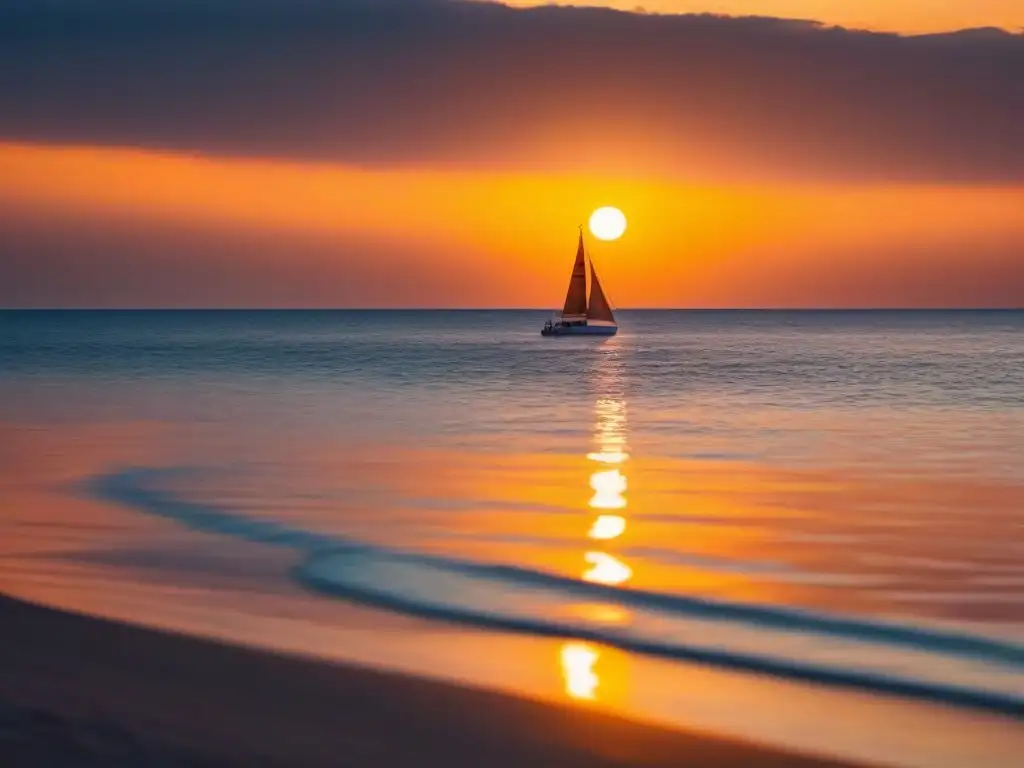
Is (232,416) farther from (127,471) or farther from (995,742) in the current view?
(995,742)

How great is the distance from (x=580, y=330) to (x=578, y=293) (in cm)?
656

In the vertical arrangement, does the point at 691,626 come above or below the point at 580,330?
above

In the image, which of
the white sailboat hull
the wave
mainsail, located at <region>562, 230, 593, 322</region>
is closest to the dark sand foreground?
the wave

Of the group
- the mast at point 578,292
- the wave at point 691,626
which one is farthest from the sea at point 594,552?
the mast at point 578,292

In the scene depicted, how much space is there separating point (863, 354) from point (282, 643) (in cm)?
8711

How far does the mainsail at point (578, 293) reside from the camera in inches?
3929

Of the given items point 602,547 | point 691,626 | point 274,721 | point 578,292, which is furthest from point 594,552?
point 578,292

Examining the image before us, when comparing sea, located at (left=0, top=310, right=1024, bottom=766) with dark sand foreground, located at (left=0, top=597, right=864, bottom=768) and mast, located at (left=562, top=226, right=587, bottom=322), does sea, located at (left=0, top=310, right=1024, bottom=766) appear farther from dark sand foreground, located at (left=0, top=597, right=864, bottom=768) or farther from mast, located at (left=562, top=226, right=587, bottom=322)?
mast, located at (left=562, top=226, right=587, bottom=322)

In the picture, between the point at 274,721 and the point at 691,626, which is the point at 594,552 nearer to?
the point at 691,626

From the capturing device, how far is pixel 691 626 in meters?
11.4

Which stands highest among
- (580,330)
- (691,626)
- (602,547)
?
(691,626)

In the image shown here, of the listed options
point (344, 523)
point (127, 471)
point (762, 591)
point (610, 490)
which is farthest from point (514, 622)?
point (127, 471)

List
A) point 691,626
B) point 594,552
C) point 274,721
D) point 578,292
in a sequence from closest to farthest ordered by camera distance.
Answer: point 274,721 → point 691,626 → point 594,552 → point 578,292

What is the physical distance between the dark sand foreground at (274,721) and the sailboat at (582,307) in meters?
89.3
